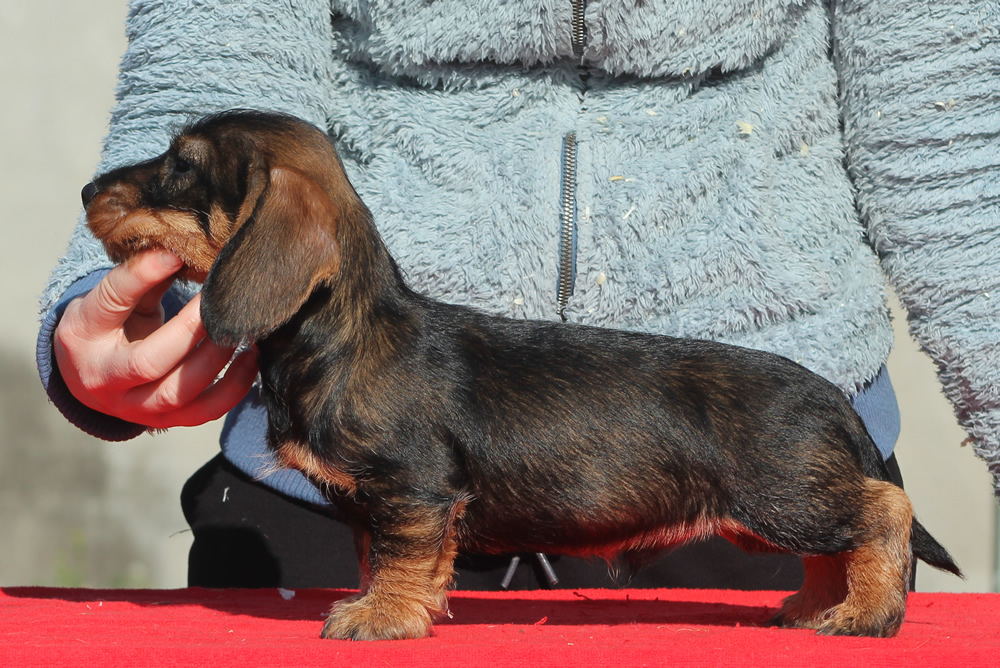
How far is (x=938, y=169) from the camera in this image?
3254mm

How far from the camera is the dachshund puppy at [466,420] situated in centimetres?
248

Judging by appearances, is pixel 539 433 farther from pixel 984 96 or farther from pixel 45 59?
pixel 45 59

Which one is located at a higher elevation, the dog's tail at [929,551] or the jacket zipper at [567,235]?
the jacket zipper at [567,235]

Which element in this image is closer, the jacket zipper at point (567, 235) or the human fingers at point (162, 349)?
the human fingers at point (162, 349)

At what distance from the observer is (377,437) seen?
2492 millimetres

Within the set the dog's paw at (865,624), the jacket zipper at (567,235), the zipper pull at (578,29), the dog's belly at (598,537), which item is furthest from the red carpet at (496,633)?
the zipper pull at (578,29)

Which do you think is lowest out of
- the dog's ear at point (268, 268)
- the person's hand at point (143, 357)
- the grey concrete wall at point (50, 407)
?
the grey concrete wall at point (50, 407)

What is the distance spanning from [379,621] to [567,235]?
4.51 feet

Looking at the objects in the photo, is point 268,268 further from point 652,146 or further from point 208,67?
point 652,146

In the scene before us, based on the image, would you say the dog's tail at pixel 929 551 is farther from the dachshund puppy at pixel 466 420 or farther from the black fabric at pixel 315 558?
the black fabric at pixel 315 558

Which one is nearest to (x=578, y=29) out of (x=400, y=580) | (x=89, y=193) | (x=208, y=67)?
(x=208, y=67)

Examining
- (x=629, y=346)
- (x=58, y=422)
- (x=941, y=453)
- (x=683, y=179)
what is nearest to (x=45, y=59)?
(x=58, y=422)

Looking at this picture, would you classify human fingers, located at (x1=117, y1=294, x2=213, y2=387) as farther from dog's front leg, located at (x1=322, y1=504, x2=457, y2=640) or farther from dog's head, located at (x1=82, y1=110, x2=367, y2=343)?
dog's front leg, located at (x1=322, y1=504, x2=457, y2=640)

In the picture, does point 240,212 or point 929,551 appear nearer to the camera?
point 240,212
